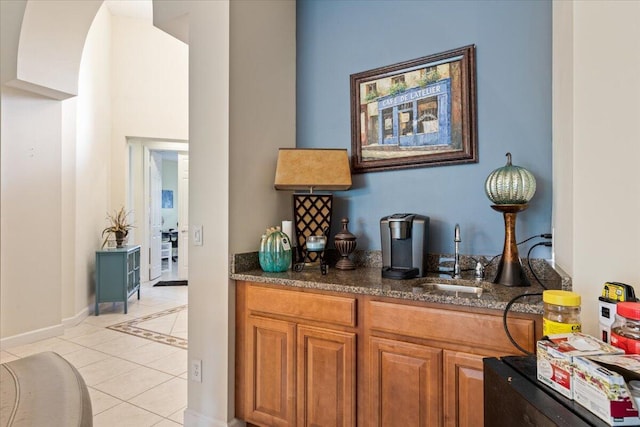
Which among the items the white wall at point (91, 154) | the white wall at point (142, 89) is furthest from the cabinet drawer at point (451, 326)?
the white wall at point (142, 89)

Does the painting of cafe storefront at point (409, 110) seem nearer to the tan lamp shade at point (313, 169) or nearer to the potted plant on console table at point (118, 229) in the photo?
the tan lamp shade at point (313, 169)

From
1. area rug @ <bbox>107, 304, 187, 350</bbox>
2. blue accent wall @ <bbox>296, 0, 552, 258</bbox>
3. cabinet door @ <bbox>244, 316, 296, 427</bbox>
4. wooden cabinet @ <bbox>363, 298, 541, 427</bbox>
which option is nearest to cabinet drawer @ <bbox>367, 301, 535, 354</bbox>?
wooden cabinet @ <bbox>363, 298, 541, 427</bbox>

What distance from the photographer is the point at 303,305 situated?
1.75 m

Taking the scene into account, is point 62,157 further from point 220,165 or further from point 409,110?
point 409,110

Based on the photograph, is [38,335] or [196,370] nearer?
[196,370]

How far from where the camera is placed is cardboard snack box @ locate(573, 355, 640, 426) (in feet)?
2.19

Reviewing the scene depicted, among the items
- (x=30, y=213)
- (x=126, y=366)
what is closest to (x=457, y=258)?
(x=126, y=366)

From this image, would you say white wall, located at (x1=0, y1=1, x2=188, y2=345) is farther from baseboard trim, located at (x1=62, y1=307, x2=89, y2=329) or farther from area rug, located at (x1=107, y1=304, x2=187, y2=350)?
area rug, located at (x1=107, y1=304, x2=187, y2=350)

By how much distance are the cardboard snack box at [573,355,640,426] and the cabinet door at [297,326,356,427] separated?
0.98 m

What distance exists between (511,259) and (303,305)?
3.19 feet

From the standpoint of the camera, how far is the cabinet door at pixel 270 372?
1.78m

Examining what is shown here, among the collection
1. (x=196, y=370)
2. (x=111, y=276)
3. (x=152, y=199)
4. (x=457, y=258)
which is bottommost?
(x=196, y=370)

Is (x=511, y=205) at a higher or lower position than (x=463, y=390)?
higher

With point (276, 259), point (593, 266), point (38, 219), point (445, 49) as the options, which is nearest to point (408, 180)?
point (445, 49)
